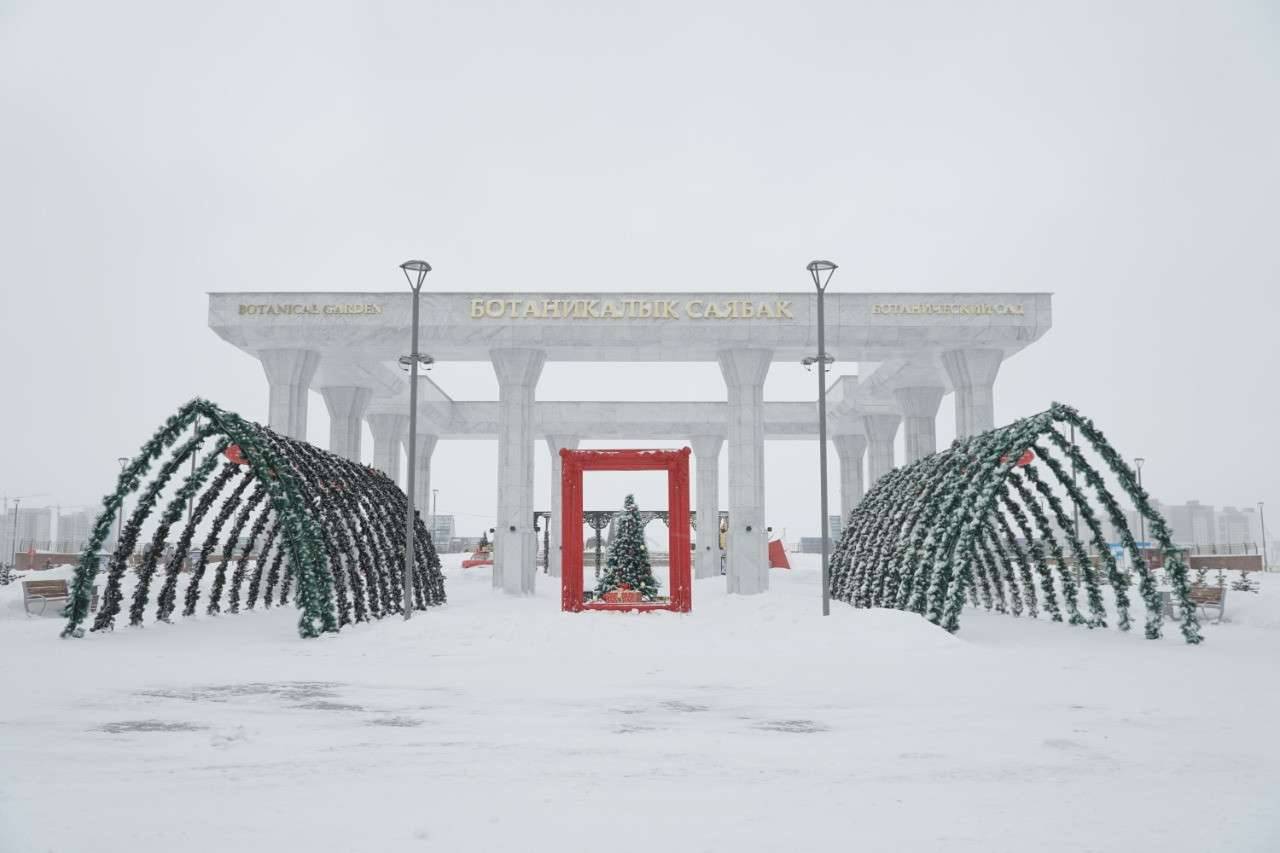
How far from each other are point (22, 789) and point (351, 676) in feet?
18.4

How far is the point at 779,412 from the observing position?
4697 cm

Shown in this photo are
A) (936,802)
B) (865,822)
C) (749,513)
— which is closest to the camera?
(865,822)

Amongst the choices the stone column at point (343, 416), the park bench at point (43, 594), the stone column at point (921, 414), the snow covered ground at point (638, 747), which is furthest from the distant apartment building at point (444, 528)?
the snow covered ground at point (638, 747)

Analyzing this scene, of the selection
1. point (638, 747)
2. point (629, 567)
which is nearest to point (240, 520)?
point (629, 567)

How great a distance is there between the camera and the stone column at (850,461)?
52562 mm

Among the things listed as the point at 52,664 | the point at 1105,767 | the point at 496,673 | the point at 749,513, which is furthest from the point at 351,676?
the point at 749,513

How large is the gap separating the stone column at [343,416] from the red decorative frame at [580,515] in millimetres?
19758

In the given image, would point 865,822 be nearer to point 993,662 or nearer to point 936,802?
point 936,802

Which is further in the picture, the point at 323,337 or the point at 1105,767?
the point at 323,337

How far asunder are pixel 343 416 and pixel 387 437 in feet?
27.9

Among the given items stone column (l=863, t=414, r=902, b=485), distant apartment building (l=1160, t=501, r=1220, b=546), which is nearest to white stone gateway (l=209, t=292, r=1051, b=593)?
stone column (l=863, t=414, r=902, b=485)

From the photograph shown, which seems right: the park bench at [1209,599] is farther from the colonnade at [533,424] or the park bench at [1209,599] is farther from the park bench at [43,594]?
the park bench at [43,594]

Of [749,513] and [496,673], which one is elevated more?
[749,513]

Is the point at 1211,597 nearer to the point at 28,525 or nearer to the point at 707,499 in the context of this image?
the point at 707,499
